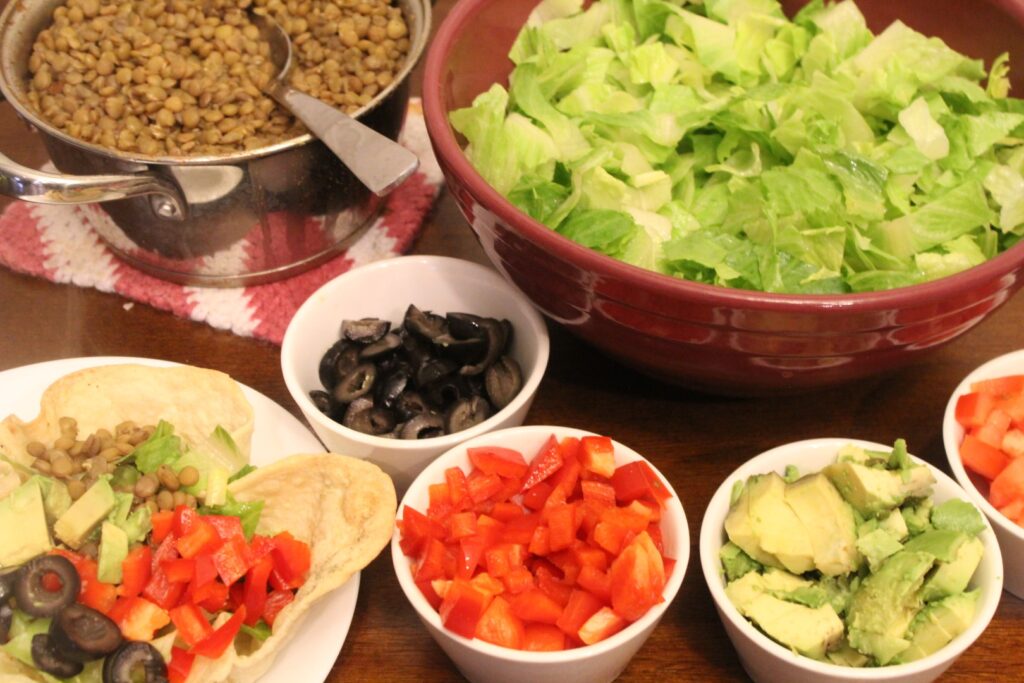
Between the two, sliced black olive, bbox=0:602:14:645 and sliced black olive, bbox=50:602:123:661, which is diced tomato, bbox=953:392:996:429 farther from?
sliced black olive, bbox=0:602:14:645

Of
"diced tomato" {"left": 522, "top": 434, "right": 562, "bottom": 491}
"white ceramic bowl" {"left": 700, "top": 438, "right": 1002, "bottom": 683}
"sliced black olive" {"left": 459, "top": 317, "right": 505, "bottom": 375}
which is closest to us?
"white ceramic bowl" {"left": 700, "top": 438, "right": 1002, "bottom": 683}

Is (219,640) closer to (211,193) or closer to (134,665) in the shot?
(134,665)

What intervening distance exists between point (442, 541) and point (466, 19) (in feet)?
2.81

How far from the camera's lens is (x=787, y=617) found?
121 cm

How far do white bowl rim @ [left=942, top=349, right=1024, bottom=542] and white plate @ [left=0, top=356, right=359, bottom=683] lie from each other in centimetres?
85

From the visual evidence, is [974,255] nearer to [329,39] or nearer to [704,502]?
[704,502]

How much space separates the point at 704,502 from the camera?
1.54 metres

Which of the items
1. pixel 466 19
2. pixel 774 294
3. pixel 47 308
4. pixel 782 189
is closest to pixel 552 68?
pixel 466 19

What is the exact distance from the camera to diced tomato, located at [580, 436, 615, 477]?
1.35m

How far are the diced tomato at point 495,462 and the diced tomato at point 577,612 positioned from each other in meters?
0.21

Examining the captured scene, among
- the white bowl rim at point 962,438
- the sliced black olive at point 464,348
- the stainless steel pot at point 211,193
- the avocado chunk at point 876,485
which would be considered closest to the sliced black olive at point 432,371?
the sliced black olive at point 464,348

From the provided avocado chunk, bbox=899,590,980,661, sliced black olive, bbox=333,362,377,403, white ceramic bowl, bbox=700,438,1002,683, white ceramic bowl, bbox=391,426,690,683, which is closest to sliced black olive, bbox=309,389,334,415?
sliced black olive, bbox=333,362,377,403

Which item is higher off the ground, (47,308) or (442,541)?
(442,541)

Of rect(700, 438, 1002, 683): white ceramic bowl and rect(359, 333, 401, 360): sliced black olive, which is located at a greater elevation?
rect(700, 438, 1002, 683): white ceramic bowl
